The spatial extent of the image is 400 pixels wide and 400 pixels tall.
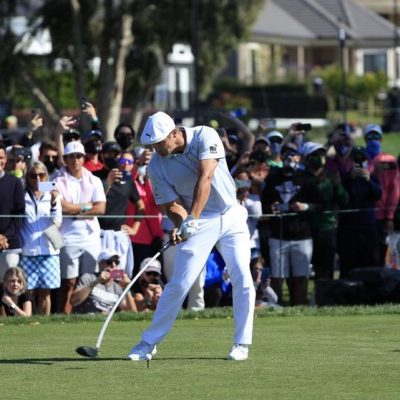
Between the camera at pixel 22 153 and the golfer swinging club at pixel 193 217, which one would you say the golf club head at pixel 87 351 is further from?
the camera at pixel 22 153

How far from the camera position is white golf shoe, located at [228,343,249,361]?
10.3 meters

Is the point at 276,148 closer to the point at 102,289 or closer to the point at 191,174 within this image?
the point at 102,289

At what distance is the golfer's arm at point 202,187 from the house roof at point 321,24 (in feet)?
220

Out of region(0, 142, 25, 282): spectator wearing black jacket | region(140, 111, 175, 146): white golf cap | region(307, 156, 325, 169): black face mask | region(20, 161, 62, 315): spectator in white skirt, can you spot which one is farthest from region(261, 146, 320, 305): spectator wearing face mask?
region(140, 111, 175, 146): white golf cap

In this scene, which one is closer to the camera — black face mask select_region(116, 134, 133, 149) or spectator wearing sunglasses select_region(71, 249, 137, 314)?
spectator wearing sunglasses select_region(71, 249, 137, 314)

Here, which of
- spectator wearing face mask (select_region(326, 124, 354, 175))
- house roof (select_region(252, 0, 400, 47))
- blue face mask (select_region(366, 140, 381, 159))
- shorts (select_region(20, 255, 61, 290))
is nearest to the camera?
shorts (select_region(20, 255, 61, 290))

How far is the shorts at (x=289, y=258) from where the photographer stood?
16.3 m

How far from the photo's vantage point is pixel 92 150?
16.5m

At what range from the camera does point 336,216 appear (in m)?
17.0

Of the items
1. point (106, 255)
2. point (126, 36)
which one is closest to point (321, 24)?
point (126, 36)

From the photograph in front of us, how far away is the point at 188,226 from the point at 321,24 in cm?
7572

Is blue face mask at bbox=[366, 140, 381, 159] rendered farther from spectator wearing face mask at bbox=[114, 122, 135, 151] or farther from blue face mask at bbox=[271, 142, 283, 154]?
spectator wearing face mask at bbox=[114, 122, 135, 151]

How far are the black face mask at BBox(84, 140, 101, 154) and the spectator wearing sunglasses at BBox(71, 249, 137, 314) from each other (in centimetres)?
171

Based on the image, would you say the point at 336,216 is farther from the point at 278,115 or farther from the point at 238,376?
the point at 278,115
